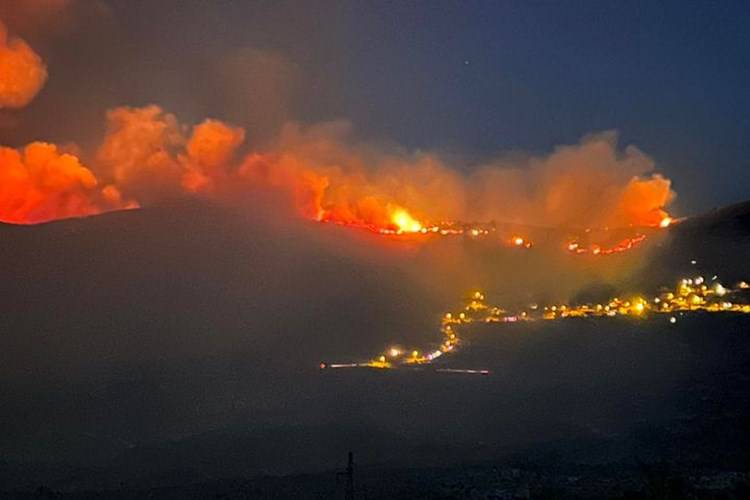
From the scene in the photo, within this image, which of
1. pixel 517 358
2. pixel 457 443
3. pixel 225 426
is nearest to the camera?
pixel 457 443

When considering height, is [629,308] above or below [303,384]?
above

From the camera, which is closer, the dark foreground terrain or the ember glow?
the dark foreground terrain

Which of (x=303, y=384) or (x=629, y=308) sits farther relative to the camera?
(x=629, y=308)

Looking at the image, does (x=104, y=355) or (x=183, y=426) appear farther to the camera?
(x=104, y=355)

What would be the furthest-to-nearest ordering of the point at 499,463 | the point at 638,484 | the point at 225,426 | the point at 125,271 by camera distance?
the point at 125,271 < the point at 225,426 < the point at 499,463 < the point at 638,484

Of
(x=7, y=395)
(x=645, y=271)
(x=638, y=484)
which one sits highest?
(x=645, y=271)

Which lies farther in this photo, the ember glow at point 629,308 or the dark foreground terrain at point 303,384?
the ember glow at point 629,308

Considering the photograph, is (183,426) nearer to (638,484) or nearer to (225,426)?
(225,426)

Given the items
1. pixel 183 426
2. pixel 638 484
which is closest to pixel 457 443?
pixel 638 484
